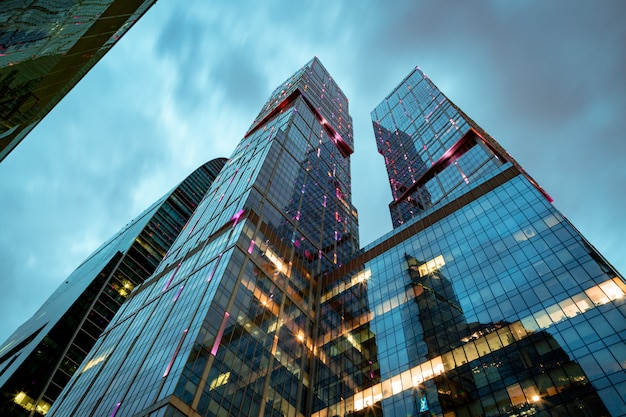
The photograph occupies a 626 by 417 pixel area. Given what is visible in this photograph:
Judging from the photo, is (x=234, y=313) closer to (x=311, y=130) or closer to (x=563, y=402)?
(x=563, y=402)

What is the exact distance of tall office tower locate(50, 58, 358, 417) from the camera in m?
41.2

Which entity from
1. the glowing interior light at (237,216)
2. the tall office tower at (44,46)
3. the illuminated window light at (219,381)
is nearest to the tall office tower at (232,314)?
the illuminated window light at (219,381)

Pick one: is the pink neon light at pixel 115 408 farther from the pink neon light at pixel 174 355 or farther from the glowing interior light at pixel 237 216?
the glowing interior light at pixel 237 216

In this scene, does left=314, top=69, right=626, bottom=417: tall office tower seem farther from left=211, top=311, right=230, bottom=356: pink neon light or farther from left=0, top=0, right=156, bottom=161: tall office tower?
left=0, top=0, right=156, bottom=161: tall office tower

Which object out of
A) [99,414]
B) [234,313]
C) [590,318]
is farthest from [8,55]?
[590,318]

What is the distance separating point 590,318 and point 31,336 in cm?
11587

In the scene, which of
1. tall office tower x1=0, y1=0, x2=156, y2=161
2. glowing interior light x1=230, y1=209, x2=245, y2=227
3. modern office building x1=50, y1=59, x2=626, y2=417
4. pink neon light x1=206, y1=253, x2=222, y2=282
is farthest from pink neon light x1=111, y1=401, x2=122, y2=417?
glowing interior light x1=230, y1=209, x2=245, y2=227

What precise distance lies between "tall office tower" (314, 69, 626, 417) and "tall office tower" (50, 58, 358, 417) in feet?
22.6

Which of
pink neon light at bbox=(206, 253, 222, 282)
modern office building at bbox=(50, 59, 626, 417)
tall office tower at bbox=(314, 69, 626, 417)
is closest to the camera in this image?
tall office tower at bbox=(314, 69, 626, 417)

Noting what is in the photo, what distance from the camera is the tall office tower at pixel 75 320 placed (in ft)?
265

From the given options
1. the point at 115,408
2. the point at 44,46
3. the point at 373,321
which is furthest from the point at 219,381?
the point at 44,46

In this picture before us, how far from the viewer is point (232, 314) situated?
4850 cm

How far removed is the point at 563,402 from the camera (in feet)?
106

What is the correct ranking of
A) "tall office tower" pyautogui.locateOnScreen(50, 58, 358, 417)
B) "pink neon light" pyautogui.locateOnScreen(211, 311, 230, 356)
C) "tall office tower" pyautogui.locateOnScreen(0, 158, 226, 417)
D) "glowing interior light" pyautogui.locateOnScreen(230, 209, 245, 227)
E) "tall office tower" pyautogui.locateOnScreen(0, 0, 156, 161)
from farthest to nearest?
"tall office tower" pyautogui.locateOnScreen(0, 158, 226, 417) → "glowing interior light" pyautogui.locateOnScreen(230, 209, 245, 227) → "pink neon light" pyautogui.locateOnScreen(211, 311, 230, 356) → "tall office tower" pyautogui.locateOnScreen(50, 58, 358, 417) → "tall office tower" pyautogui.locateOnScreen(0, 0, 156, 161)
